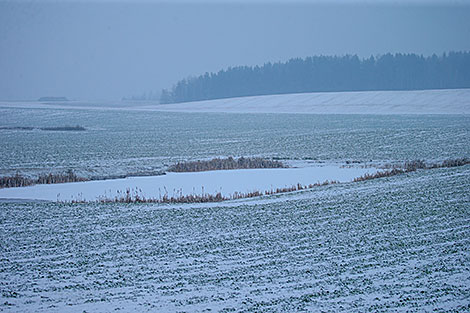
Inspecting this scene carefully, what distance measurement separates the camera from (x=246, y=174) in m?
27.5

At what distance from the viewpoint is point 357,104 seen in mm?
92750

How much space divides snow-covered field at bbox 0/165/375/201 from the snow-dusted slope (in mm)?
53430

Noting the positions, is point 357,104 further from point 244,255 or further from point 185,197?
point 244,255

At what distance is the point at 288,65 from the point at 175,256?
14084 centimetres

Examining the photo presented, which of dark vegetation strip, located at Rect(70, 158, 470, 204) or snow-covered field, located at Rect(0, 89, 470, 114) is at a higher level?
snow-covered field, located at Rect(0, 89, 470, 114)

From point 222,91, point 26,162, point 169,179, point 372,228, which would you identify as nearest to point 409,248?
point 372,228

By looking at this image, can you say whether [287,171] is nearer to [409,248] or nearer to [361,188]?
[361,188]

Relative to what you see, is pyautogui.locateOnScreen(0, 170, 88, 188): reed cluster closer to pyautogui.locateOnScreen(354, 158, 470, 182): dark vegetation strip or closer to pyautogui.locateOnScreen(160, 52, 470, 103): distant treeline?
pyautogui.locateOnScreen(354, 158, 470, 182): dark vegetation strip

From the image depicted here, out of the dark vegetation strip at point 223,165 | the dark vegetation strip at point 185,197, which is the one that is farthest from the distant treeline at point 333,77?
the dark vegetation strip at point 185,197

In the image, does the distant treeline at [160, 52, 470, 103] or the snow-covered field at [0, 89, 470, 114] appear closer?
the snow-covered field at [0, 89, 470, 114]

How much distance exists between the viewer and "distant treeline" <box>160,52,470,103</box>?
138375 mm

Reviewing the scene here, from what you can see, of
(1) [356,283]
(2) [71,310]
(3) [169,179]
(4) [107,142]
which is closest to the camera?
(2) [71,310]

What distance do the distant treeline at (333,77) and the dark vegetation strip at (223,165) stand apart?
112 meters

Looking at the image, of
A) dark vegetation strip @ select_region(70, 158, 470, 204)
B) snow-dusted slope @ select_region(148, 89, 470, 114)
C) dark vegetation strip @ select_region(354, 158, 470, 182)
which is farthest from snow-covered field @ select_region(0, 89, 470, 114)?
dark vegetation strip @ select_region(70, 158, 470, 204)
